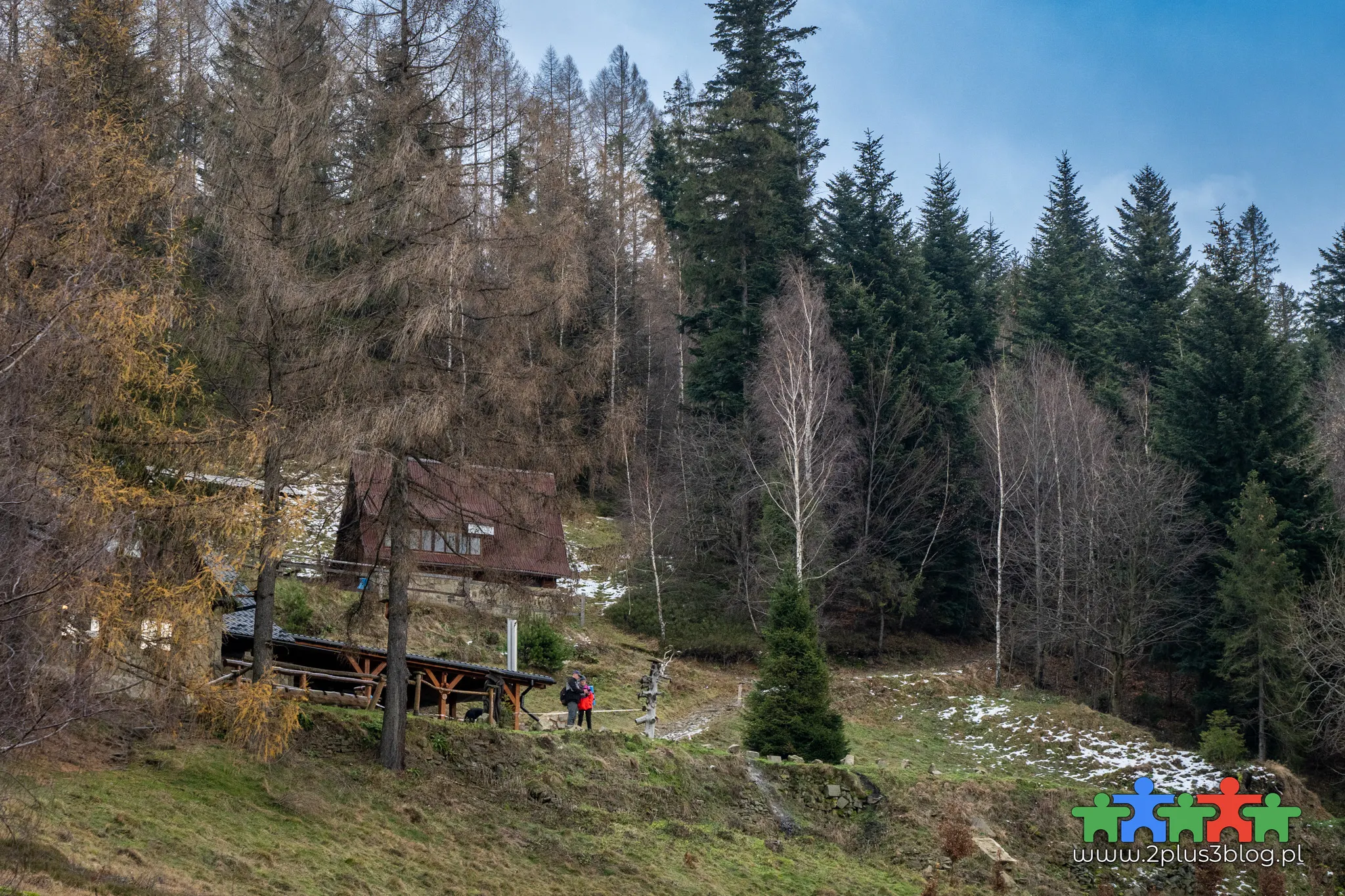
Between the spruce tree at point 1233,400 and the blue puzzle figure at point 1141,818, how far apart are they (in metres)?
13.7

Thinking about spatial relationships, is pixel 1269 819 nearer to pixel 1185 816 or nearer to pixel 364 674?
pixel 1185 816

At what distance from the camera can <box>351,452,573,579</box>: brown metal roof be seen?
13844 mm

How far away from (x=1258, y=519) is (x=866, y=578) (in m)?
11.6

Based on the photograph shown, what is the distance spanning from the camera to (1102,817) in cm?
1748

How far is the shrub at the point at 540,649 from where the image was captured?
86.0 ft

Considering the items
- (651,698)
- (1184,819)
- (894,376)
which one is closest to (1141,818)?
(1184,819)

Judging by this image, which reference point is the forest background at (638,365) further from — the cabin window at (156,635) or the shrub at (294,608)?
the shrub at (294,608)

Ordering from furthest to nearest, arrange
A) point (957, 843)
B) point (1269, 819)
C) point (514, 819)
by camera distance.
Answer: point (1269, 819) < point (957, 843) < point (514, 819)

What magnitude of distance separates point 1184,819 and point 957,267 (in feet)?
112

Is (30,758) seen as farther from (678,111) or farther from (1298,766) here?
(678,111)

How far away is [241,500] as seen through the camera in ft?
37.1

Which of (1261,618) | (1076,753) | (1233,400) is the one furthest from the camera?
(1233,400)

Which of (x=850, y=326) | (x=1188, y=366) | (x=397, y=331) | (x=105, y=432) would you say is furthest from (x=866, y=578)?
(x=105, y=432)

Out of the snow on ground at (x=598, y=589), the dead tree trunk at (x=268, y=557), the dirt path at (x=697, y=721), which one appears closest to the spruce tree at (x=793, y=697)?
the dirt path at (x=697, y=721)
